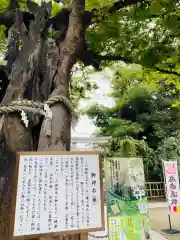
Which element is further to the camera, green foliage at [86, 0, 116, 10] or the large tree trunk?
green foliage at [86, 0, 116, 10]

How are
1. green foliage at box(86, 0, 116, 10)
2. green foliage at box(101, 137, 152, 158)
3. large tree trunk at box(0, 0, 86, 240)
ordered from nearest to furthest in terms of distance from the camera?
large tree trunk at box(0, 0, 86, 240) < green foliage at box(86, 0, 116, 10) < green foliage at box(101, 137, 152, 158)

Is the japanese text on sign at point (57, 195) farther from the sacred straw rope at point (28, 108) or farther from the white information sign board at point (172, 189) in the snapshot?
the white information sign board at point (172, 189)

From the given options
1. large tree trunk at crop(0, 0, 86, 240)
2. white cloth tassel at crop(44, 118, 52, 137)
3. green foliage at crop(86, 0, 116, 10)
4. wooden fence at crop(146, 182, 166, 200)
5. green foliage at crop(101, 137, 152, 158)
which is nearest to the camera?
large tree trunk at crop(0, 0, 86, 240)

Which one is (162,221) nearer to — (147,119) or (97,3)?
(97,3)

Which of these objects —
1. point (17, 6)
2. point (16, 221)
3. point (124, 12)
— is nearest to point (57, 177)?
point (16, 221)

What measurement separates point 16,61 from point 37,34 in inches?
13.3

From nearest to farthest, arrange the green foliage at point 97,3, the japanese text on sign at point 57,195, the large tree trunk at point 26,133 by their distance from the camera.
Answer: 1. the japanese text on sign at point 57,195
2. the large tree trunk at point 26,133
3. the green foliage at point 97,3

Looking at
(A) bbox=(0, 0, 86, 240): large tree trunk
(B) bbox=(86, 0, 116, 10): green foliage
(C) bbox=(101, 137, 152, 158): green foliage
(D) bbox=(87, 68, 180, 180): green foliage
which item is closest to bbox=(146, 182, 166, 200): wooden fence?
(D) bbox=(87, 68, 180, 180): green foliage

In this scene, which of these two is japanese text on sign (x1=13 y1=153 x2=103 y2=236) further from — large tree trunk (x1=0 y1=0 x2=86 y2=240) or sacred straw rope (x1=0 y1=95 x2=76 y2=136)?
sacred straw rope (x1=0 y1=95 x2=76 y2=136)

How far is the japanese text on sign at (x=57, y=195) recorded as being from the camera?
3.67 ft

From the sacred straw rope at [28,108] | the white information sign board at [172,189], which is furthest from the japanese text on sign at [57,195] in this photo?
the white information sign board at [172,189]

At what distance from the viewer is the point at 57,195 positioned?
1.19 metres

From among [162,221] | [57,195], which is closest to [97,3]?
[57,195]

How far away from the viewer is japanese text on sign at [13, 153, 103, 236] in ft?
3.67
